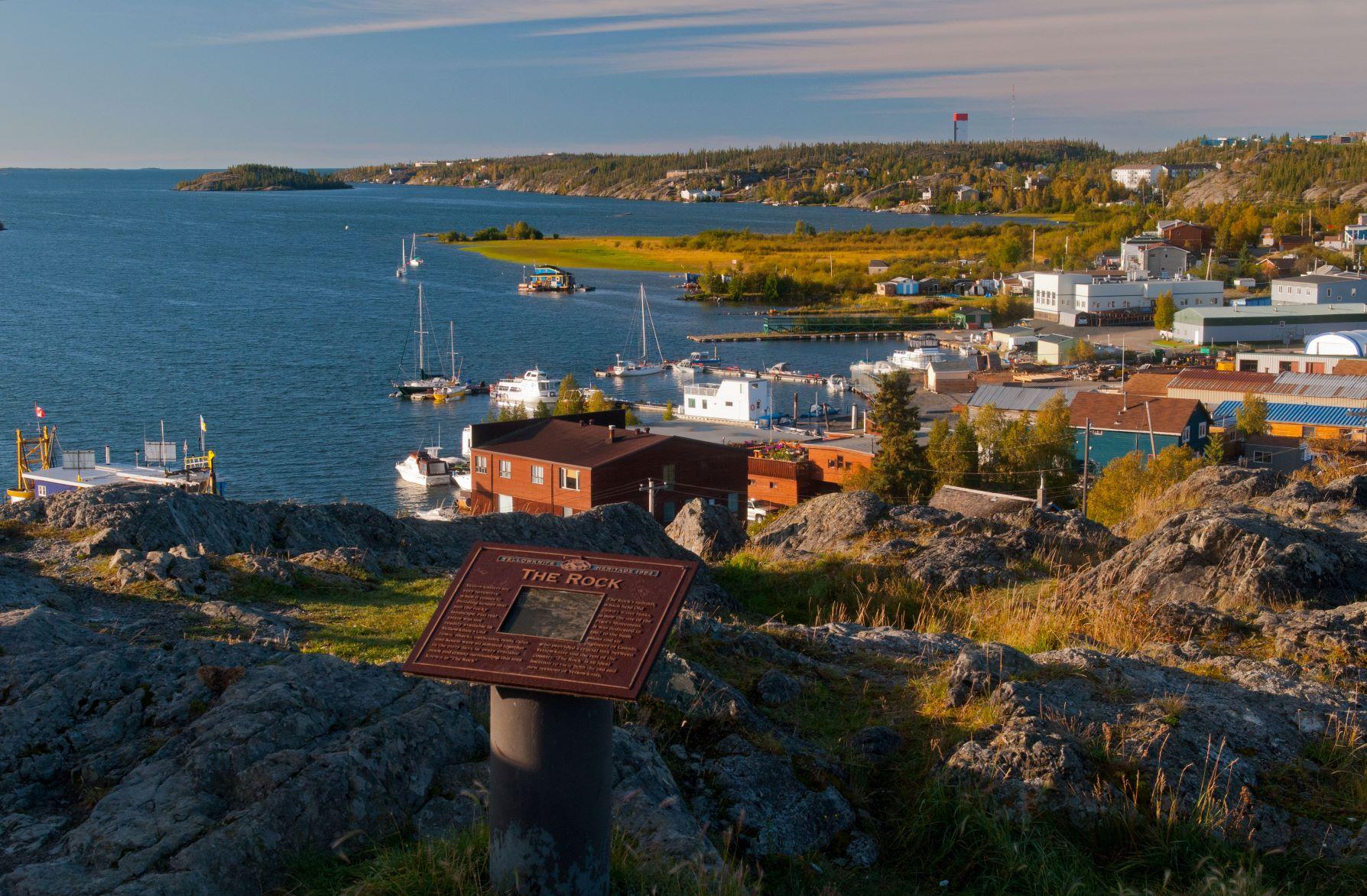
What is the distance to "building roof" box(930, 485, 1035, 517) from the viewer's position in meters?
17.3

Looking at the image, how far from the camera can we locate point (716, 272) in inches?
3738

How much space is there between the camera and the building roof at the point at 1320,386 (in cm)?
3697

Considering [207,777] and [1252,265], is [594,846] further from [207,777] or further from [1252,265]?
[1252,265]

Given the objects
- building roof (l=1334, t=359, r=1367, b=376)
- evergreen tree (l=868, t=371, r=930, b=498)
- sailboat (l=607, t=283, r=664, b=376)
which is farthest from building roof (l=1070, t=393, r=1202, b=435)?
sailboat (l=607, t=283, r=664, b=376)

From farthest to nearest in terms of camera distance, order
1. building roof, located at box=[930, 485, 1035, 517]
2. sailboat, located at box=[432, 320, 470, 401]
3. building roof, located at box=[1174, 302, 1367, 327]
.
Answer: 1. building roof, located at box=[1174, 302, 1367, 327]
2. sailboat, located at box=[432, 320, 470, 401]
3. building roof, located at box=[930, 485, 1035, 517]

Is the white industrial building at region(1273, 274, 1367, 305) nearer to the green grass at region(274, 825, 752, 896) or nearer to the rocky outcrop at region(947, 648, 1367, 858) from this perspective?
the rocky outcrop at region(947, 648, 1367, 858)

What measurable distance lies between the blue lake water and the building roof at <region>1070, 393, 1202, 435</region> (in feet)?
60.3

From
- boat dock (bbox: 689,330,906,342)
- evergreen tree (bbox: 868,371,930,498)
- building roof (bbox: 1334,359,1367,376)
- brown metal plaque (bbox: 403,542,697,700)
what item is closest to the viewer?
brown metal plaque (bbox: 403,542,697,700)

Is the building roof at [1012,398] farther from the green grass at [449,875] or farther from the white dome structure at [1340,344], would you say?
the green grass at [449,875]

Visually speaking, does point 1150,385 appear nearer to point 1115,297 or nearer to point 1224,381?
point 1224,381

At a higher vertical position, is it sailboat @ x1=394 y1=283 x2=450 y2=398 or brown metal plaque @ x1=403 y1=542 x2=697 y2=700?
brown metal plaque @ x1=403 y1=542 x2=697 y2=700

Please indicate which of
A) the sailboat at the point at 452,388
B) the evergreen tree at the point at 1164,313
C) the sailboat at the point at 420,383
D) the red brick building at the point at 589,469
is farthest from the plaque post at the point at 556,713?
the evergreen tree at the point at 1164,313

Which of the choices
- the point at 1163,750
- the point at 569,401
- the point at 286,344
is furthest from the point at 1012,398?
the point at 286,344

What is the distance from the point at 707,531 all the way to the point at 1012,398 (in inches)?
1157
